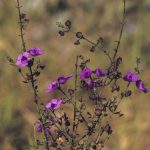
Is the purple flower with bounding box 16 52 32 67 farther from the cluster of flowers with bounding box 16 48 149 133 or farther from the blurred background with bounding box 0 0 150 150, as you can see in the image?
the blurred background with bounding box 0 0 150 150

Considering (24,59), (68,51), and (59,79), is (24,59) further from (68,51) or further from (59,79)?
(68,51)

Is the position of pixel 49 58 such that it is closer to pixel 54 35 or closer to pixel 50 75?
pixel 50 75

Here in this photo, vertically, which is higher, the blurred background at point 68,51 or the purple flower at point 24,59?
the blurred background at point 68,51

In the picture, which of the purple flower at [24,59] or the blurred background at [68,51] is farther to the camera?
the blurred background at [68,51]

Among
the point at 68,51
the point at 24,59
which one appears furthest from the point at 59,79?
the point at 68,51

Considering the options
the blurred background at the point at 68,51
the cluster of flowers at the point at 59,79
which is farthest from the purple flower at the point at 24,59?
the blurred background at the point at 68,51

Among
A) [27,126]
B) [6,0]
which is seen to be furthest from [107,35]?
[27,126]

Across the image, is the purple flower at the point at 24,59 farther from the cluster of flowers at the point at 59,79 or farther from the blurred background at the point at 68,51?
the blurred background at the point at 68,51

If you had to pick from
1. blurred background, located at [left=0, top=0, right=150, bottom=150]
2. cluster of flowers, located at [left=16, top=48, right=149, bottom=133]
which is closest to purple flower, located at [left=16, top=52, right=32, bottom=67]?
cluster of flowers, located at [left=16, top=48, right=149, bottom=133]

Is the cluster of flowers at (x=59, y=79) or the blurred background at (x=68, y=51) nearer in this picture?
the cluster of flowers at (x=59, y=79)
